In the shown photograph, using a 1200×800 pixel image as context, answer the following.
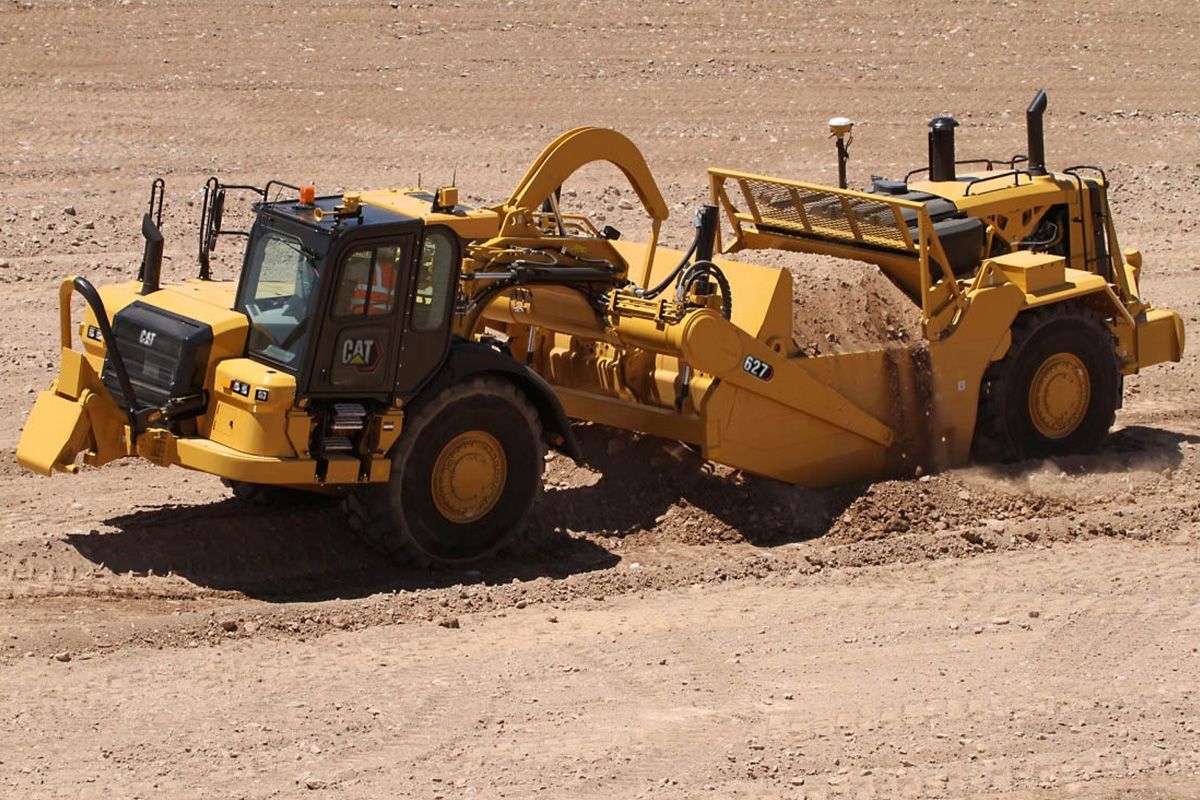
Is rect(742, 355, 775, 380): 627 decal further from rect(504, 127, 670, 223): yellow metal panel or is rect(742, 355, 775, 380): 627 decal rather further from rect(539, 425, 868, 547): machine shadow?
rect(504, 127, 670, 223): yellow metal panel

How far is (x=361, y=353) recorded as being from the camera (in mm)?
10375

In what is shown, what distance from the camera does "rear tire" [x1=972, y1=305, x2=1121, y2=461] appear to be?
13.0m

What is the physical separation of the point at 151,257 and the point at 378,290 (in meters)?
1.36

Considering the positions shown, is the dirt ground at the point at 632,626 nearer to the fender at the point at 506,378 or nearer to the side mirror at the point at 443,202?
the fender at the point at 506,378

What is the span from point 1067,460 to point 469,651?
527 centimetres

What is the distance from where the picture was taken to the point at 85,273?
18344mm

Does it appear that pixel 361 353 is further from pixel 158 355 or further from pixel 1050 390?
pixel 1050 390

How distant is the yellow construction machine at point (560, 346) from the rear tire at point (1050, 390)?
0.02 meters

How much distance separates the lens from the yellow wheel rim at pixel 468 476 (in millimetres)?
10852

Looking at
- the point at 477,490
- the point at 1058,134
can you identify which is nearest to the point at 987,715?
the point at 477,490

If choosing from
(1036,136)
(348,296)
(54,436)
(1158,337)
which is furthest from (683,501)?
(1036,136)

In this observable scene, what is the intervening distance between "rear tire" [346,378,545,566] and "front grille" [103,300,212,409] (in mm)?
1121

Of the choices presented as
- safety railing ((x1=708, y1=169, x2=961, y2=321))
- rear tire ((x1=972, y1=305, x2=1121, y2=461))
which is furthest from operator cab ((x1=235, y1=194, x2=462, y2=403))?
rear tire ((x1=972, y1=305, x2=1121, y2=461))

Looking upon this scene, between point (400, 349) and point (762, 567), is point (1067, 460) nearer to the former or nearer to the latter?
point (762, 567)
